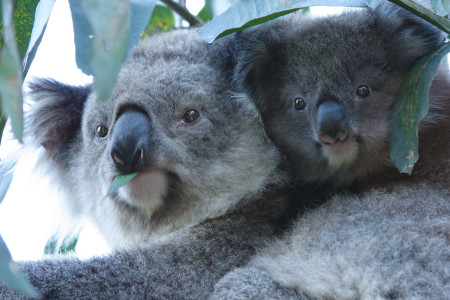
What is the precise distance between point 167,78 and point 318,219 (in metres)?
0.99

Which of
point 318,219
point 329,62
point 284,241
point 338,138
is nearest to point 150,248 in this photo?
point 284,241

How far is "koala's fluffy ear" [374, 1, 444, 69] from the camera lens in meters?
2.23

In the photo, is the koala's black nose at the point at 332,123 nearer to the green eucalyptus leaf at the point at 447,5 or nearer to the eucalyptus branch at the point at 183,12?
the green eucalyptus leaf at the point at 447,5

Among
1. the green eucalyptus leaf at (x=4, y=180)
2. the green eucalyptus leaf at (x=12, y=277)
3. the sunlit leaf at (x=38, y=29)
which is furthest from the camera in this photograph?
the green eucalyptus leaf at (x=4, y=180)

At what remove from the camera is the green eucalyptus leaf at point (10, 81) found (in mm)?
1054

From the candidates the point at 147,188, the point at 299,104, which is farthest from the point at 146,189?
→ the point at 299,104

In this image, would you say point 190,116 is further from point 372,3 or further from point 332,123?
point 372,3

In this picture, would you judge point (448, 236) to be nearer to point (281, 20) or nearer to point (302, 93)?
point (302, 93)

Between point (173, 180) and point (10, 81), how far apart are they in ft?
4.69

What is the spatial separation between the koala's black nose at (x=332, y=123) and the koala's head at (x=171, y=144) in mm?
460

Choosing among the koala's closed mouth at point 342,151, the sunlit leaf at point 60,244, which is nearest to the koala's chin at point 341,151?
the koala's closed mouth at point 342,151

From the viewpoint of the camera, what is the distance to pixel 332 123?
2096 millimetres

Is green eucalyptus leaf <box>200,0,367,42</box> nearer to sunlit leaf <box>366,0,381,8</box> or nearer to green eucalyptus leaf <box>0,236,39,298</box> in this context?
sunlit leaf <box>366,0,381,8</box>

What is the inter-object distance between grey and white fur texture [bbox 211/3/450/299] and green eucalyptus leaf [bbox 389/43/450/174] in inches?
6.1
